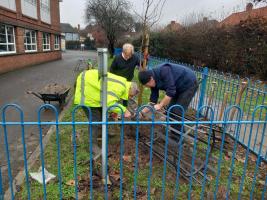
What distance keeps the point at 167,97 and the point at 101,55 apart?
4.44 feet

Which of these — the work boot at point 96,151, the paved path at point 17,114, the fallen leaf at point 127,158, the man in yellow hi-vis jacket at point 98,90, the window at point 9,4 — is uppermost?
the window at point 9,4

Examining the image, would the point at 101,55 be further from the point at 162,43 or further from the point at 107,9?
the point at 107,9

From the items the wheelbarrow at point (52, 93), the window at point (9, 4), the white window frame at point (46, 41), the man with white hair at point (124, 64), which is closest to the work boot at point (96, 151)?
the man with white hair at point (124, 64)

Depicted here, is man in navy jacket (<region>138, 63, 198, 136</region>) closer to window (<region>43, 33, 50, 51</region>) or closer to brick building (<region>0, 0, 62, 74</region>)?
brick building (<region>0, 0, 62, 74</region>)

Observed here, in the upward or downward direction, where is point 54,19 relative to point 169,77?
upward

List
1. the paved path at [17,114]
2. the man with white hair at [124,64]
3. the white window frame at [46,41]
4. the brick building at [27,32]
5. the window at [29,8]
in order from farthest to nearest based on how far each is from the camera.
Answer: the white window frame at [46,41] → the window at [29,8] → the brick building at [27,32] → the man with white hair at [124,64] → the paved path at [17,114]

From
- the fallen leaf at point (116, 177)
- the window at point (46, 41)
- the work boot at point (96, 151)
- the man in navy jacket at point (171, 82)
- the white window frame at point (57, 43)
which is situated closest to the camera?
the fallen leaf at point (116, 177)

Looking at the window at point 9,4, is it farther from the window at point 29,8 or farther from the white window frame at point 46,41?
the white window frame at point 46,41

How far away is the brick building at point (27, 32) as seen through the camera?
45.0ft

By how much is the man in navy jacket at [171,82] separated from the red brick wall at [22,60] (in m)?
11.5

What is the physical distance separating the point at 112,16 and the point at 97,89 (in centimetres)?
→ 2729

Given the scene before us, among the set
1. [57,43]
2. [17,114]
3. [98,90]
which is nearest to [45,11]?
[57,43]

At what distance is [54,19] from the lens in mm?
24094

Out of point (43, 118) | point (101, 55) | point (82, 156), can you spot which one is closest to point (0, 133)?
point (43, 118)
